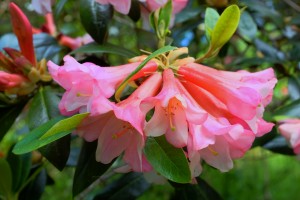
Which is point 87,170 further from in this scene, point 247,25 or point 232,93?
point 247,25

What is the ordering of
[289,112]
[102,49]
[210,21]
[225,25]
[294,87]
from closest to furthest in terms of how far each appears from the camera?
[225,25] < [210,21] < [102,49] < [289,112] < [294,87]

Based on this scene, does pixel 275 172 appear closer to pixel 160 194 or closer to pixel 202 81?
pixel 160 194

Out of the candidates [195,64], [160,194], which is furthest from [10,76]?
[160,194]

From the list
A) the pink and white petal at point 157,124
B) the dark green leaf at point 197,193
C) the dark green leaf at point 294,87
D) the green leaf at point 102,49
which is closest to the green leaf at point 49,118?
the green leaf at point 102,49

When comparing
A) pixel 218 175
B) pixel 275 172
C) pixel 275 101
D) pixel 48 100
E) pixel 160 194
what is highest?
pixel 48 100

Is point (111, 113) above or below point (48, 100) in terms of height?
above

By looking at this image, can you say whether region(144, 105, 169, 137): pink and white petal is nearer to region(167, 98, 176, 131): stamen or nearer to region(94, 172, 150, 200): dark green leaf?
region(167, 98, 176, 131): stamen

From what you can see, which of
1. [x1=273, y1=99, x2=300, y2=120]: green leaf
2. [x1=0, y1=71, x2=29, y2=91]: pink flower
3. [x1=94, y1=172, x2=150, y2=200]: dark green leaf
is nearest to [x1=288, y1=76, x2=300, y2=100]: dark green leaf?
[x1=273, y1=99, x2=300, y2=120]: green leaf

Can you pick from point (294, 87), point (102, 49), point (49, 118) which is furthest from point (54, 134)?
point (294, 87)
